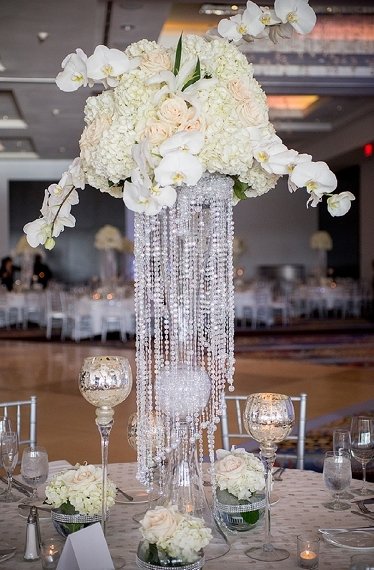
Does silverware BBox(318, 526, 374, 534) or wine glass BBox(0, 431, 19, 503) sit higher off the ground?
wine glass BBox(0, 431, 19, 503)

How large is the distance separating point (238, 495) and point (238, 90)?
3.59ft

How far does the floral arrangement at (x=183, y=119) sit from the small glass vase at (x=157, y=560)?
0.77 m

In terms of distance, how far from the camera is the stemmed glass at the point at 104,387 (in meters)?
2.20

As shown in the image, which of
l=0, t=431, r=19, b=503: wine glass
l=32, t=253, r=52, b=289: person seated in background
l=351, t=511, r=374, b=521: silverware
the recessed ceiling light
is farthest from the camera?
l=32, t=253, r=52, b=289: person seated in background

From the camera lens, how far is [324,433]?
6637mm

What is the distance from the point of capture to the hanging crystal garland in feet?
7.11

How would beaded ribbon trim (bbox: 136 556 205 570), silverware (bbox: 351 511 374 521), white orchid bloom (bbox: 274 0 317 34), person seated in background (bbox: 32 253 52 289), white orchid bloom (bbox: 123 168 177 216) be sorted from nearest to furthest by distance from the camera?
beaded ribbon trim (bbox: 136 556 205 570), white orchid bloom (bbox: 123 168 177 216), white orchid bloom (bbox: 274 0 317 34), silverware (bbox: 351 511 374 521), person seated in background (bbox: 32 253 52 289)

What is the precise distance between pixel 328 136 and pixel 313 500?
1805 cm

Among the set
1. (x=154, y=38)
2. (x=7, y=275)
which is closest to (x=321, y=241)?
(x=7, y=275)

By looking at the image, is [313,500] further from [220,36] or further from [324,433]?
[324,433]

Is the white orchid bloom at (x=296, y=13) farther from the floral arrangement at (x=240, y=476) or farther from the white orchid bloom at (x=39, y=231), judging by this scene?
the floral arrangement at (x=240, y=476)

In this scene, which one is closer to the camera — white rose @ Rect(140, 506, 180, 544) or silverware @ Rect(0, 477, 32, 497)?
white rose @ Rect(140, 506, 180, 544)

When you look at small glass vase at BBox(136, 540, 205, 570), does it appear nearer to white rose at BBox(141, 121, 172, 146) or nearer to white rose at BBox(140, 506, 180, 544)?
white rose at BBox(140, 506, 180, 544)

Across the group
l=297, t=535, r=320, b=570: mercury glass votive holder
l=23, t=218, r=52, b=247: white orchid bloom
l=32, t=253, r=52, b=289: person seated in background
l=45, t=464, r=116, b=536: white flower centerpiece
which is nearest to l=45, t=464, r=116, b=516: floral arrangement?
l=45, t=464, r=116, b=536: white flower centerpiece
